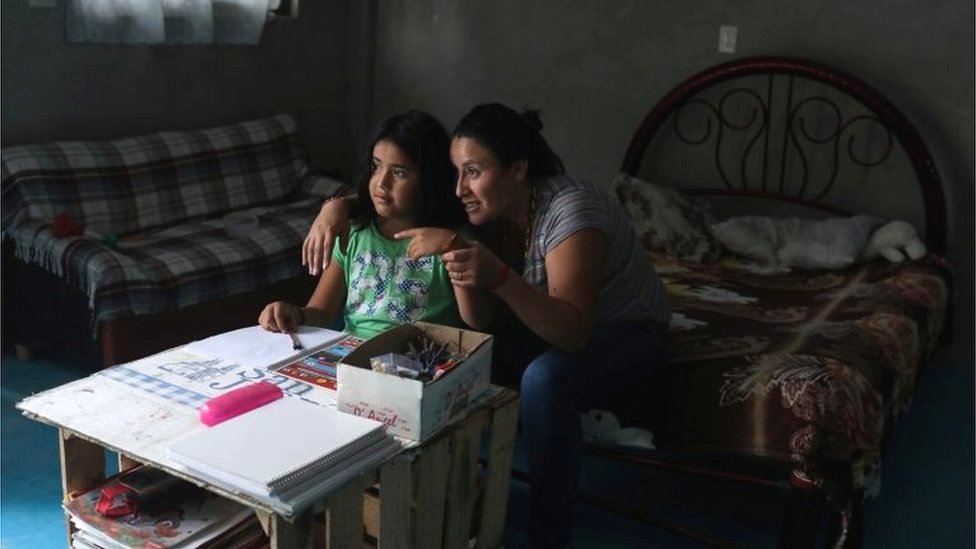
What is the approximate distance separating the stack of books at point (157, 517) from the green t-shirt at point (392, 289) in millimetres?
547

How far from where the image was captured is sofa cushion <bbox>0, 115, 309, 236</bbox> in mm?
3150

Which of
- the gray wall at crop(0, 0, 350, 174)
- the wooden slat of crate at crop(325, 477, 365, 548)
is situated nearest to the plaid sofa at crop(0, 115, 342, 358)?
the gray wall at crop(0, 0, 350, 174)

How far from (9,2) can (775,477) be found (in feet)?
8.99

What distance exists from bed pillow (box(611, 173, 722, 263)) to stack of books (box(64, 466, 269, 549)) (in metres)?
2.10

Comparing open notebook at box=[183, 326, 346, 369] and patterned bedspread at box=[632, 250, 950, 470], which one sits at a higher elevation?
open notebook at box=[183, 326, 346, 369]

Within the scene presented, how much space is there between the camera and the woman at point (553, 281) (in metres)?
1.87

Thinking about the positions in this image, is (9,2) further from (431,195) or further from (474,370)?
(474,370)

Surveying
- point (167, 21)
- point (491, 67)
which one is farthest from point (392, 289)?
point (491, 67)

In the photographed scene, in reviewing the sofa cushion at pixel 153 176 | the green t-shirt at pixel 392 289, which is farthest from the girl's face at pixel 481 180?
the sofa cushion at pixel 153 176

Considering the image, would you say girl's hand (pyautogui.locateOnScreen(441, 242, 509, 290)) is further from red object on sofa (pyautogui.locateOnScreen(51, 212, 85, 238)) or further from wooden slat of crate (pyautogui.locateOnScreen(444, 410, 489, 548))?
red object on sofa (pyautogui.locateOnScreen(51, 212, 85, 238))

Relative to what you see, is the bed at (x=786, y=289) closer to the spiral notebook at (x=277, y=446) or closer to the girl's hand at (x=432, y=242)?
the girl's hand at (x=432, y=242)

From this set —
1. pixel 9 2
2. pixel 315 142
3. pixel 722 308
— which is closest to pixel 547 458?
pixel 722 308

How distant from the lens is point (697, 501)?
2482 millimetres

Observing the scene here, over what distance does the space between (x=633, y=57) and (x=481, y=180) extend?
2.09 m
